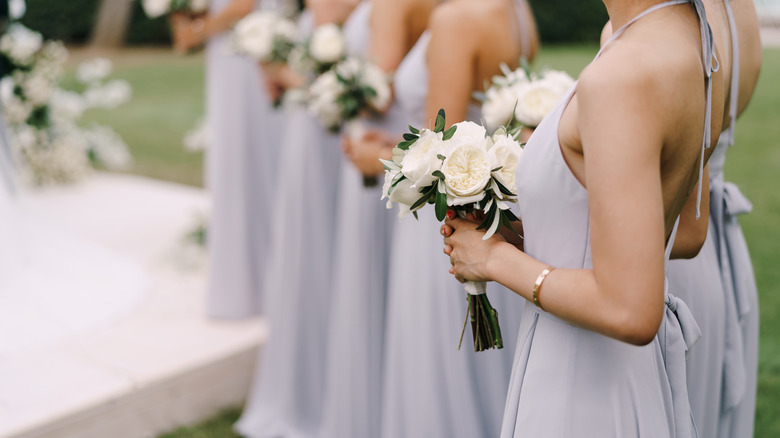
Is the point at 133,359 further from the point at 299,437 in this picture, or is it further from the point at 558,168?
the point at 558,168

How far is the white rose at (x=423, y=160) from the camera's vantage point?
1.88 meters

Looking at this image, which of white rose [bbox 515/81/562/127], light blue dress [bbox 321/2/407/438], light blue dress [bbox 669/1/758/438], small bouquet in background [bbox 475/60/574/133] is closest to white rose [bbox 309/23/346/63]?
light blue dress [bbox 321/2/407/438]

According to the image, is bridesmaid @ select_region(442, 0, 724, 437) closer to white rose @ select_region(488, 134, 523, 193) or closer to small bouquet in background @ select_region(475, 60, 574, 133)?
white rose @ select_region(488, 134, 523, 193)

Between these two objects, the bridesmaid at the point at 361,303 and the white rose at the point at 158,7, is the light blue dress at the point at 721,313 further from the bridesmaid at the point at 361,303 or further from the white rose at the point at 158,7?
the white rose at the point at 158,7

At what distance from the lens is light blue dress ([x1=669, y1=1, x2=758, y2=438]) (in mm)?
2369

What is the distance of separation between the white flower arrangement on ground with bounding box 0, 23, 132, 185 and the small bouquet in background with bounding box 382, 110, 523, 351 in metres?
7.01

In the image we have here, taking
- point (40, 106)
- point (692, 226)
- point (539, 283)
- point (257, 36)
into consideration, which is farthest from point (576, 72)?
point (539, 283)

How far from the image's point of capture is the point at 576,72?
15.2 meters

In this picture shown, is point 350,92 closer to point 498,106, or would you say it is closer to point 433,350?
point 498,106

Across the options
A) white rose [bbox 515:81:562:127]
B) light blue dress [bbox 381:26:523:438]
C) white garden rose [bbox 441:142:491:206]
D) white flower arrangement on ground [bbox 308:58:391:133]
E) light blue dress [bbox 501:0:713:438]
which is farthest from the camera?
white flower arrangement on ground [bbox 308:58:391:133]

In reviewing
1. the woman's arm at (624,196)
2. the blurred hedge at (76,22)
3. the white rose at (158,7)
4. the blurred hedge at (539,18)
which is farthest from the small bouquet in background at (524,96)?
the blurred hedge at (76,22)

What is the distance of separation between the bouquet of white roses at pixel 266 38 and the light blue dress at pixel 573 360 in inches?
117

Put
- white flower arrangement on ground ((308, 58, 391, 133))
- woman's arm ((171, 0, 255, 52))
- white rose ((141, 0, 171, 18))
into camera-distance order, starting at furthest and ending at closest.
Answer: white rose ((141, 0, 171, 18)), woman's arm ((171, 0, 255, 52)), white flower arrangement on ground ((308, 58, 391, 133))

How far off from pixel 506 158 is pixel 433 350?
132 centimetres
